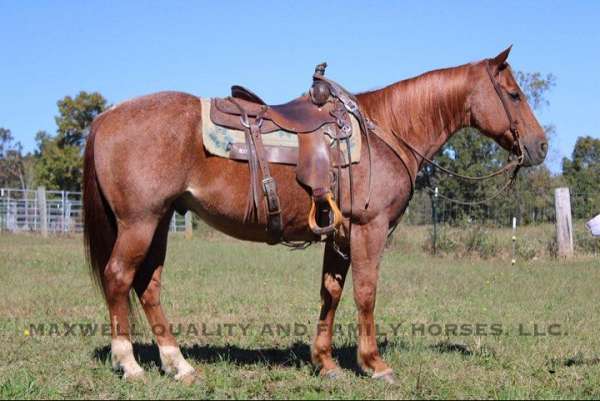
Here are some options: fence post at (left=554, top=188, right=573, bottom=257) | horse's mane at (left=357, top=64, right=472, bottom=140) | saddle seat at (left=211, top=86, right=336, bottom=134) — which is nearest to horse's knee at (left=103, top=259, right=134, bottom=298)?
saddle seat at (left=211, top=86, right=336, bottom=134)

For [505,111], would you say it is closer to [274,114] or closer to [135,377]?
A: [274,114]

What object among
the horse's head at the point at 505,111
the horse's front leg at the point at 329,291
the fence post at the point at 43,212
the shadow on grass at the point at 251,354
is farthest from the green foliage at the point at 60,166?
the horse's head at the point at 505,111

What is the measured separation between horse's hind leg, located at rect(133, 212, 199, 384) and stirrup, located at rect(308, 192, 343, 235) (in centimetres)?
107

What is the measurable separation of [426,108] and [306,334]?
2.71 m

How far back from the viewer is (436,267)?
505 inches

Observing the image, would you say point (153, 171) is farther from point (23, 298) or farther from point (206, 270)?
point (206, 270)

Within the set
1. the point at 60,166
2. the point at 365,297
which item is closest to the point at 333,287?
the point at 365,297

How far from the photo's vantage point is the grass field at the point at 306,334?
4289mm

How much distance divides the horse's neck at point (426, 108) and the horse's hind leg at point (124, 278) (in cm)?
209

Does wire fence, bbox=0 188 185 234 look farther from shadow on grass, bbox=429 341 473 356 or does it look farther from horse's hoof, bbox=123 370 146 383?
horse's hoof, bbox=123 370 146 383

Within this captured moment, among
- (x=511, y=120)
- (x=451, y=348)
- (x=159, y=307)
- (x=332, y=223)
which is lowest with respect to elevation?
(x=451, y=348)

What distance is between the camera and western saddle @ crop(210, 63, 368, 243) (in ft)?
14.4

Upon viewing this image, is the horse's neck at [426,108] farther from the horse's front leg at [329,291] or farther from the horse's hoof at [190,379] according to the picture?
the horse's hoof at [190,379]

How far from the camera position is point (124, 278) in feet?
14.2
